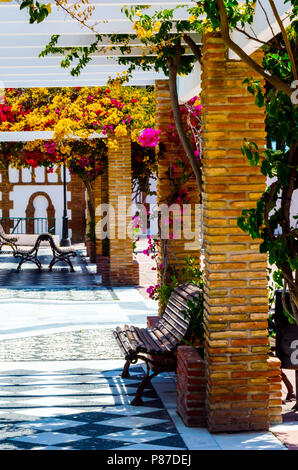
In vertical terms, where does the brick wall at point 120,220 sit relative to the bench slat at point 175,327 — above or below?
above

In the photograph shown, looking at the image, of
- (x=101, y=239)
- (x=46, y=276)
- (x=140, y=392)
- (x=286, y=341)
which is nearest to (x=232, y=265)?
(x=286, y=341)

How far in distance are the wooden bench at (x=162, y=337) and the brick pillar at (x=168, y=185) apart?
863 millimetres

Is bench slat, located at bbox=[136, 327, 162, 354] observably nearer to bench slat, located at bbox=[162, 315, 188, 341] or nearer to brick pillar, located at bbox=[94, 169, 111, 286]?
bench slat, located at bbox=[162, 315, 188, 341]

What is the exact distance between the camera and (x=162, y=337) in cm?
729

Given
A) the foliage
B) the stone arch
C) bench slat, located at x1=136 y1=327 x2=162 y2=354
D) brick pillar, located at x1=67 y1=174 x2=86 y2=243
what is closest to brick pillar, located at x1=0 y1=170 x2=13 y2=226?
the stone arch

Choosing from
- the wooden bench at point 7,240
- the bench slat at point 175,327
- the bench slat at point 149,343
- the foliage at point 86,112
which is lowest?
the bench slat at point 149,343

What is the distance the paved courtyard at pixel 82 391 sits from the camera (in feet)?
18.5

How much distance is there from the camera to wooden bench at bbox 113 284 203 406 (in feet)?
21.7

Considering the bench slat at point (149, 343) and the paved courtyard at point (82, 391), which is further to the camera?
the bench slat at point (149, 343)

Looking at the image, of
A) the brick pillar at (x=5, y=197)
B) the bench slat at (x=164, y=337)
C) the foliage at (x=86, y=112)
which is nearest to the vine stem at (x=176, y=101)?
the bench slat at (x=164, y=337)

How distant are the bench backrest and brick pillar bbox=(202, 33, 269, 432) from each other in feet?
2.99

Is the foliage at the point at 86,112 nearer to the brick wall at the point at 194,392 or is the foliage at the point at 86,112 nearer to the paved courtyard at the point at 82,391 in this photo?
the paved courtyard at the point at 82,391

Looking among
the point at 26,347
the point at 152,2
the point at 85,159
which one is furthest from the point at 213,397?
the point at 85,159

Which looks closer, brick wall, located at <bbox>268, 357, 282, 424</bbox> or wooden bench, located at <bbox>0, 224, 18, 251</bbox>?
brick wall, located at <bbox>268, 357, 282, 424</bbox>
